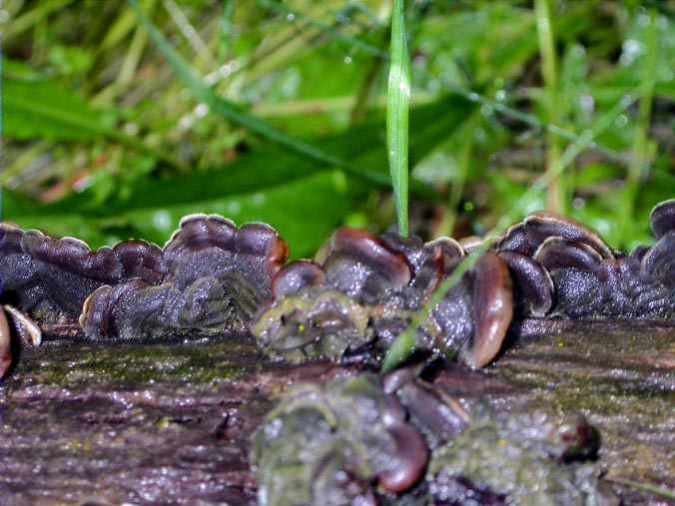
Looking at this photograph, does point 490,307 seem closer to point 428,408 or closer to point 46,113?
point 428,408

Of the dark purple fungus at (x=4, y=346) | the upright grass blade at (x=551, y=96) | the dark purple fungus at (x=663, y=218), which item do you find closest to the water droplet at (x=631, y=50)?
the upright grass blade at (x=551, y=96)

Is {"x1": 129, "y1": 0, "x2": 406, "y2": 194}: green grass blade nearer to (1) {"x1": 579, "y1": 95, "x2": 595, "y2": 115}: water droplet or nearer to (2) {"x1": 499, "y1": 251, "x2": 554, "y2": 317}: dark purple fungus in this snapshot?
(1) {"x1": 579, "y1": 95, "x2": 595, "y2": 115}: water droplet

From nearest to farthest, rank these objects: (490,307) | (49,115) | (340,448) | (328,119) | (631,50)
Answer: (340,448)
(490,307)
(49,115)
(631,50)
(328,119)

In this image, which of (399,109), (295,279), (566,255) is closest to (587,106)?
(399,109)

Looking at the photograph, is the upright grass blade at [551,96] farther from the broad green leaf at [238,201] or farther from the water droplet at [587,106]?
the broad green leaf at [238,201]

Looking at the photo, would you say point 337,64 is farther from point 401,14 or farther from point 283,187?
point 401,14

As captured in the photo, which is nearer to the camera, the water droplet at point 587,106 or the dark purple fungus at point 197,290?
the dark purple fungus at point 197,290
